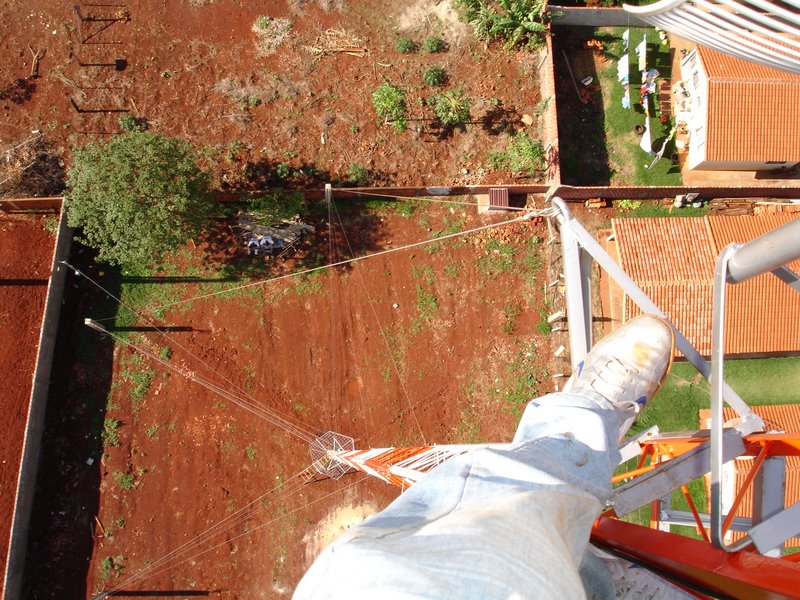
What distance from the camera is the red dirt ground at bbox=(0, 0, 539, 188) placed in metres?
13.9

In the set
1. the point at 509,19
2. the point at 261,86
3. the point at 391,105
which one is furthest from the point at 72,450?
the point at 509,19

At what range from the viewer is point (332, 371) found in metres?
13.3

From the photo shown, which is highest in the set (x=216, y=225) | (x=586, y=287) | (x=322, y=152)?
(x=322, y=152)

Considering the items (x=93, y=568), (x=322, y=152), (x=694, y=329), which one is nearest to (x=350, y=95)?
(x=322, y=152)

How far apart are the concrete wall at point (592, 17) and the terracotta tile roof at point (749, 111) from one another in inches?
89.4

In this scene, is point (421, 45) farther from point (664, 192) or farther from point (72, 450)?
point (72, 450)

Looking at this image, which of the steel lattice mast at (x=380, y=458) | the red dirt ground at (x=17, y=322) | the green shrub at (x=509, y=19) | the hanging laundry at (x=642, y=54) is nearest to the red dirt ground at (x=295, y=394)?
the steel lattice mast at (x=380, y=458)

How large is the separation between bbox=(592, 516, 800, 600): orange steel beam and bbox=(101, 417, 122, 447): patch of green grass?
1103 centimetres

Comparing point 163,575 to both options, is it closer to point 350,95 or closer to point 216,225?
point 216,225

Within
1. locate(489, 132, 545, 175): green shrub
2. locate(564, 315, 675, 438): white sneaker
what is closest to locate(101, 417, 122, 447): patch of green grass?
locate(564, 315, 675, 438): white sneaker

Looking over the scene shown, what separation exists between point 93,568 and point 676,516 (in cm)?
1224

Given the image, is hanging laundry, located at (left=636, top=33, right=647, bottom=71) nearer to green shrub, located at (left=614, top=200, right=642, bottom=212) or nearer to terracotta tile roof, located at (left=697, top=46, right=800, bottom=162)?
terracotta tile roof, located at (left=697, top=46, right=800, bottom=162)

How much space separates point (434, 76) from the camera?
14281 millimetres

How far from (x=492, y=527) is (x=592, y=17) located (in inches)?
595
